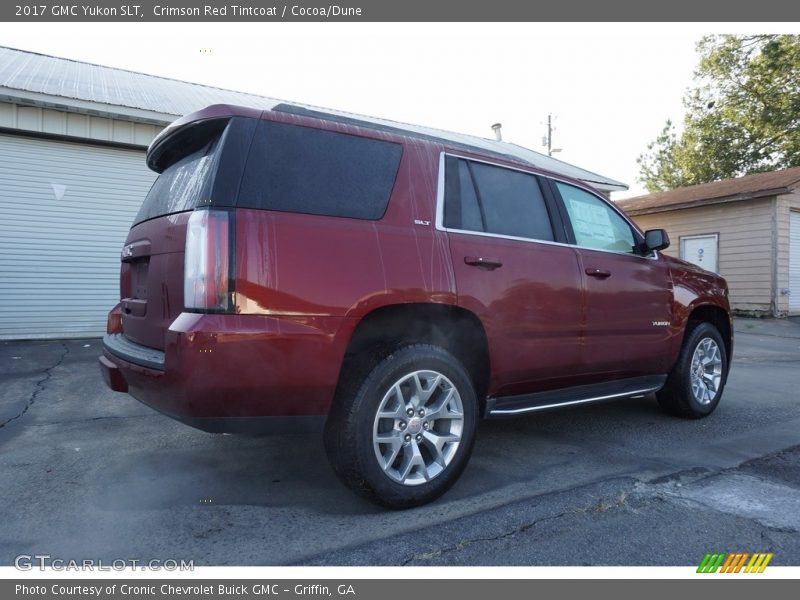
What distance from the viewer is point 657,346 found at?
4352 mm

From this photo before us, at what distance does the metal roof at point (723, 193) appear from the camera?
567 inches

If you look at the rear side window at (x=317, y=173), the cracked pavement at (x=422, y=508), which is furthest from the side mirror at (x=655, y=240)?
the rear side window at (x=317, y=173)

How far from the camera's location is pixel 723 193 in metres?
15.7

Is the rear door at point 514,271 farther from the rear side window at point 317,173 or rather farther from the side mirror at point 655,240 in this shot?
the side mirror at point 655,240

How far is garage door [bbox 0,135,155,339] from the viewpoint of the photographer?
26.7ft

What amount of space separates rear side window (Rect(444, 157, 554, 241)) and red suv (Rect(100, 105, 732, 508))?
0.04 ft

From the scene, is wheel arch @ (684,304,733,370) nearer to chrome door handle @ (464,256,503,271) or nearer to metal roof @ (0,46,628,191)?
metal roof @ (0,46,628,191)

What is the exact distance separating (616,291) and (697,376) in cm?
145

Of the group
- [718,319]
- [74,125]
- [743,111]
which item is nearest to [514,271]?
[718,319]

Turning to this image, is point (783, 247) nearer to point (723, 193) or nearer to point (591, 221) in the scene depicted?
point (723, 193)

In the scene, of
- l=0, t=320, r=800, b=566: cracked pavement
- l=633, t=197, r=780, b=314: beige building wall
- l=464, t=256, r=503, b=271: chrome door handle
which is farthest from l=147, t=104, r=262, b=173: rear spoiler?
l=633, t=197, r=780, b=314: beige building wall

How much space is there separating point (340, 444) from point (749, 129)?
92.1 feet
